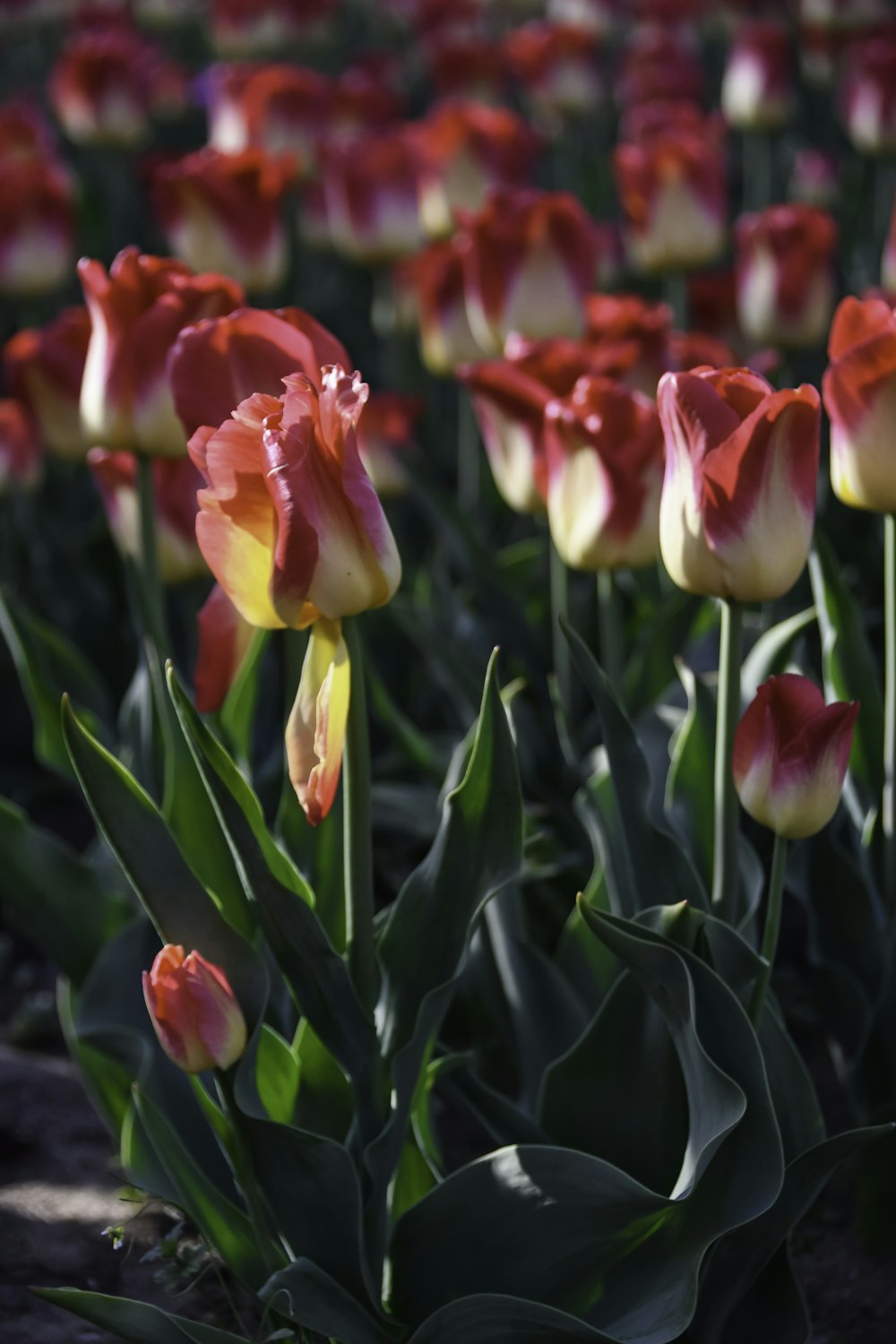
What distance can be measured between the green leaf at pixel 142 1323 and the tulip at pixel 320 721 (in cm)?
39

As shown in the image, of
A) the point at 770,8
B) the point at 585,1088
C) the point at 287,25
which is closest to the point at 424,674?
the point at 585,1088

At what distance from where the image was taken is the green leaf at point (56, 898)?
1.63 meters

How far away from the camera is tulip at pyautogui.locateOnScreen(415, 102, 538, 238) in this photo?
2.77 metres

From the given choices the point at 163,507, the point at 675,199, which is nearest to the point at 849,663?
the point at 163,507

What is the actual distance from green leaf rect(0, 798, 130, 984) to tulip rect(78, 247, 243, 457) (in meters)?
0.39

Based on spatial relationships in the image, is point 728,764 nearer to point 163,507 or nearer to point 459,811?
point 459,811

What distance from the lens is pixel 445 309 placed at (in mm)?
2332

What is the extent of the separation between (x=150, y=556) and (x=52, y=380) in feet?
2.19

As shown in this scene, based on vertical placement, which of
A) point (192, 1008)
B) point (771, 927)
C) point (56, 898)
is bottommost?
point (56, 898)

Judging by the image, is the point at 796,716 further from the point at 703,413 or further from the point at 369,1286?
the point at 369,1286

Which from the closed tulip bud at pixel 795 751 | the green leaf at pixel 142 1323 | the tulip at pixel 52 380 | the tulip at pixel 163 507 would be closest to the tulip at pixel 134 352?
the tulip at pixel 163 507

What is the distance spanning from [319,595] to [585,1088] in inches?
20.7

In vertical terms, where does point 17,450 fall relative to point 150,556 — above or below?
below

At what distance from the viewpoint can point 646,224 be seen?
2.67 meters
